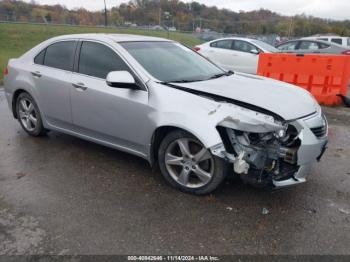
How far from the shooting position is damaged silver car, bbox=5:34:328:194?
11.4 feet

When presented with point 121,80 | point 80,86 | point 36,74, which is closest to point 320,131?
point 121,80

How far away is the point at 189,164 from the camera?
381 centimetres

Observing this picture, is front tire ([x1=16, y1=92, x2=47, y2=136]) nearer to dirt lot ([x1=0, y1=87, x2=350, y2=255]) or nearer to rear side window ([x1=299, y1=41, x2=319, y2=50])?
dirt lot ([x1=0, y1=87, x2=350, y2=255])

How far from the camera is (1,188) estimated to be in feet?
13.3

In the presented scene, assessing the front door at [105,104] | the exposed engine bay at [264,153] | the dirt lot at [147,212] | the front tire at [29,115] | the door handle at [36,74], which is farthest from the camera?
the front tire at [29,115]

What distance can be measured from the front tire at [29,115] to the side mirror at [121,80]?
76.7 inches

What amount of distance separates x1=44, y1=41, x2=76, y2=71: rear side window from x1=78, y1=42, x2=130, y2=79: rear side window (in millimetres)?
213

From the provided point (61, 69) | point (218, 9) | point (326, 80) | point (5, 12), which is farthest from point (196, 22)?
point (61, 69)

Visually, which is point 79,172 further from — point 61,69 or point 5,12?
point 5,12

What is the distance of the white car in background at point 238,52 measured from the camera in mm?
11547

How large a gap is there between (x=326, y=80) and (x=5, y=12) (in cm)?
4838

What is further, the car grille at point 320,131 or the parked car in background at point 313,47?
the parked car in background at point 313,47

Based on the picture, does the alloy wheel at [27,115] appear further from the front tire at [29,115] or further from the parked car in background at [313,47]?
the parked car in background at [313,47]

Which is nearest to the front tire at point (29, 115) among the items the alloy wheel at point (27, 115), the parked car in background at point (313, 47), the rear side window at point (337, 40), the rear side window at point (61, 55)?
the alloy wheel at point (27, 115)
